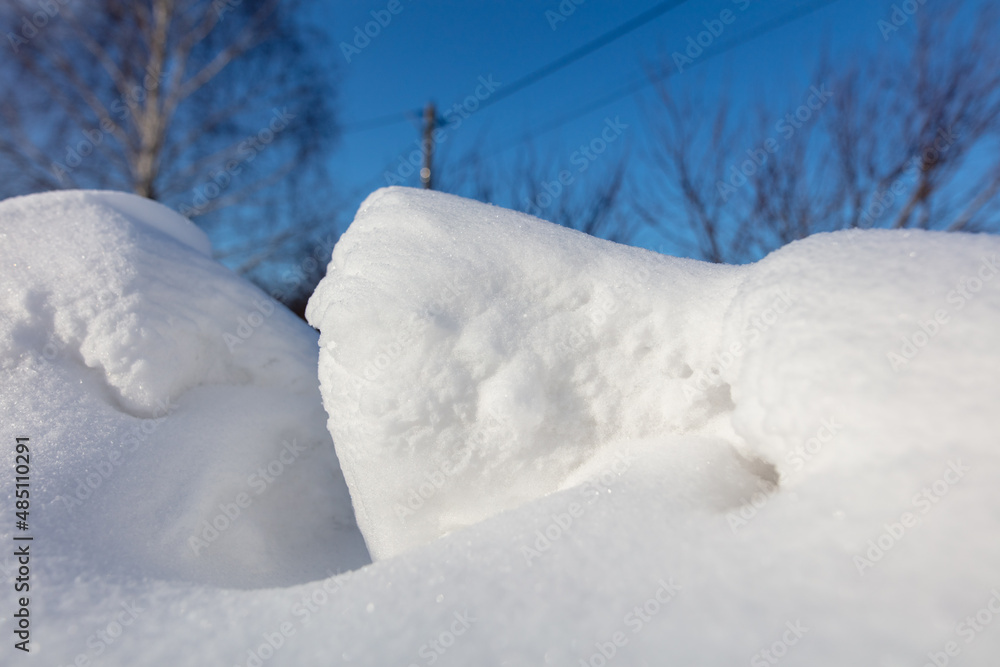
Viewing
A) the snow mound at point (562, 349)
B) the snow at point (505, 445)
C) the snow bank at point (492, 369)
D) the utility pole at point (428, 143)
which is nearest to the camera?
the snow at point (505, 445)

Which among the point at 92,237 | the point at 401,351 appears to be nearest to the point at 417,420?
the point at 401,351

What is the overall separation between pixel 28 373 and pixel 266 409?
0.55 meters

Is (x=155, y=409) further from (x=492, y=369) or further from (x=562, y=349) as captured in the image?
(x=562, y=349)

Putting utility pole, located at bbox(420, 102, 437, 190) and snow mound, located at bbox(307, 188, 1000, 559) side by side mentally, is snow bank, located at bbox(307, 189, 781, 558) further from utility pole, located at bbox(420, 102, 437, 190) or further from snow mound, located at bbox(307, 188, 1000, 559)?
utility pole, located at bbox(420, 102, 437, 190)

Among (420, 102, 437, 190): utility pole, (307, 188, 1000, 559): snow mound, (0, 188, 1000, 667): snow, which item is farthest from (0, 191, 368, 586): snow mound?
(420, 102, 437, 190): utility pole

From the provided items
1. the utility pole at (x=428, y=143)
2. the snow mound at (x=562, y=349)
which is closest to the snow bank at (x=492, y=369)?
the snow mound at (x=562, y=349)

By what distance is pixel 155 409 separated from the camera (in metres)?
1.42

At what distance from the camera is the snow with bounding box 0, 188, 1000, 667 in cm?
73

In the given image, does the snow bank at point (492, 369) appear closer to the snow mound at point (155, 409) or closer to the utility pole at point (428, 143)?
the snow mound at point (155, 409)

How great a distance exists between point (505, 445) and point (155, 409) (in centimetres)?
94

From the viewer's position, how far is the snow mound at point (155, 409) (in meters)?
1.21

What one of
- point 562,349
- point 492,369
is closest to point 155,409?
point 492,369

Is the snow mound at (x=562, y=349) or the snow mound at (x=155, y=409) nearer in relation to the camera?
the snow mound at (x=562, y=349)

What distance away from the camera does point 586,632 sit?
72 cm
